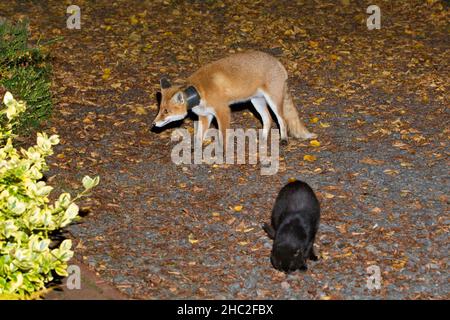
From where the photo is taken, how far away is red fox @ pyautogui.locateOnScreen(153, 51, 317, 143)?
8.83m

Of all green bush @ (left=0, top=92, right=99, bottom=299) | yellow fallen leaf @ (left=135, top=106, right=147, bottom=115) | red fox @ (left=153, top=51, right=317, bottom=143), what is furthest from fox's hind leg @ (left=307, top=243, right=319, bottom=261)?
yellow fallen leaf @ (left=135, top=106, right=147, bottom=115)

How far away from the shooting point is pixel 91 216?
746 centimetres

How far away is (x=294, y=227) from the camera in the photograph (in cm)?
643

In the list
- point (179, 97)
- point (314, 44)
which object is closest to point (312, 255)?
point (179, 97)

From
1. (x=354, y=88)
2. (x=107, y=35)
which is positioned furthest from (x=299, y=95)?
A: (x=107, y=35)

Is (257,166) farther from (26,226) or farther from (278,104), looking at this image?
(26,226)

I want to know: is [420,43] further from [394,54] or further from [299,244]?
[299,244]

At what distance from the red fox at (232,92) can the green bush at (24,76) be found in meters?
1.61

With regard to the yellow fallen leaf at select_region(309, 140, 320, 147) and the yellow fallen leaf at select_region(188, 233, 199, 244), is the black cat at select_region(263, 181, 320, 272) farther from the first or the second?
the yellow fallen leaf at select_region(309, 140, 320, 147)

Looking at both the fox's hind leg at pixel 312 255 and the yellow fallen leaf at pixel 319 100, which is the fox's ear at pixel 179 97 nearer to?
the yellow fallen leaf at pixel 319 100

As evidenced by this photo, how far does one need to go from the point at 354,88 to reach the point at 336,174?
2.56 m
